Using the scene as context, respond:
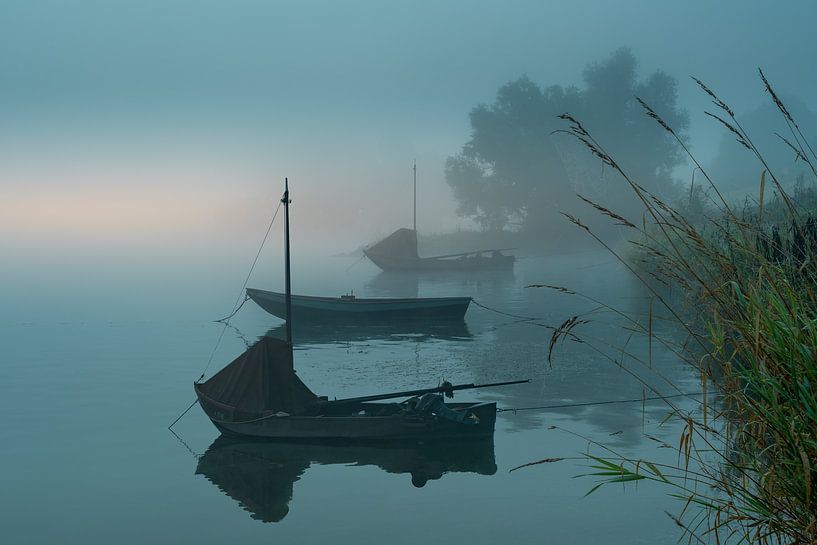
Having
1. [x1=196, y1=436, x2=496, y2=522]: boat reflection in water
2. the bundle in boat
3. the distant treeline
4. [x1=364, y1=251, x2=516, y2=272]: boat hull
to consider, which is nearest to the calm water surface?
[x1=196, y1=436, x2=496, y2=522]: boat reflection in water

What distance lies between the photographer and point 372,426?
16.7 m

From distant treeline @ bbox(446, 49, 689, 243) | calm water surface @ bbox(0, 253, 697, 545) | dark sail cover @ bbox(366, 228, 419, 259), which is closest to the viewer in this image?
calm water surface @ bbox(0, 253, 697, 545)

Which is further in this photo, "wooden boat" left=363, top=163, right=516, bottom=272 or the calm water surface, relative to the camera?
"wooden boat" left=363, top=163, right=516, bottom=272

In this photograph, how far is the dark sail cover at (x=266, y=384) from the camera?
17.8 metres

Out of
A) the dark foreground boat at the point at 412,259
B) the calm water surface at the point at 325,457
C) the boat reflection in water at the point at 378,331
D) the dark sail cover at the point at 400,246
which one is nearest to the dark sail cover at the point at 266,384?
the calm water surface at the point at 325,457

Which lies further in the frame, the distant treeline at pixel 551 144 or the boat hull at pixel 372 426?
the distant treeline at pixel 551 144

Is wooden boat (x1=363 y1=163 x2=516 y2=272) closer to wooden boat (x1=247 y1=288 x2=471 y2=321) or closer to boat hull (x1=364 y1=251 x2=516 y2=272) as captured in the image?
boat hull (x1=364 y1=251 x2=516 y2=272)

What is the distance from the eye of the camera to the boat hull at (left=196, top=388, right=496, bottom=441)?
1662 centimetres

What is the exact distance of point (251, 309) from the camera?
188 ft

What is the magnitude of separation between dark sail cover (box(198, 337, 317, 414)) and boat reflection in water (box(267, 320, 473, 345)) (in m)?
17.8

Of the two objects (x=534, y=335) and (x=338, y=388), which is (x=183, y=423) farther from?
(x=534, y=335)

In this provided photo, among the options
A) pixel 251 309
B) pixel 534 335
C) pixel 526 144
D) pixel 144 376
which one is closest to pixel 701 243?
pixel 144 376

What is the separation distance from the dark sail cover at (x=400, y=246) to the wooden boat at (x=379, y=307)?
35.5 metres

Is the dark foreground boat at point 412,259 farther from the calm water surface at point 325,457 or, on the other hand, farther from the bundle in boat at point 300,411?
the bundle in boat at point 300,411
